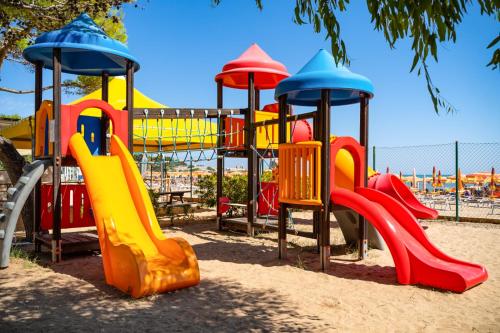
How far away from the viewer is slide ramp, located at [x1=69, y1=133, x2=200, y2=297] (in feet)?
17.0

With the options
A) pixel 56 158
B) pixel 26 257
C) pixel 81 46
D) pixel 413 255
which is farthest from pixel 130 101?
pixel 413 255

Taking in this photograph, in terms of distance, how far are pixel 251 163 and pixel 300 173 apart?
3.37 metres

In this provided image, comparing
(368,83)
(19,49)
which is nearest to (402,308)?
(368,83)

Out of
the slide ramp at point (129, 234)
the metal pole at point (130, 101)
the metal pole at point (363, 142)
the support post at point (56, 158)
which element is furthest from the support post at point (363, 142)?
the support post at point (56, 158)

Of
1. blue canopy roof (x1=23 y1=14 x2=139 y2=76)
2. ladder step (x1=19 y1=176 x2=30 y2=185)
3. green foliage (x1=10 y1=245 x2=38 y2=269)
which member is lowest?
green foliage (x1=10 y1=245 x2=38 y2=269)

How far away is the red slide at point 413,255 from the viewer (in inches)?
217

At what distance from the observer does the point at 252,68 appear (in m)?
10.6

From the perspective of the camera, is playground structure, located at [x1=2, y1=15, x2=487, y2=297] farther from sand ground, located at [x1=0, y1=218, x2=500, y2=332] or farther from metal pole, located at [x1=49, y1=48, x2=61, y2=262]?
sand ground, located at [x1=0, y1=218, x2=500, y2=332]

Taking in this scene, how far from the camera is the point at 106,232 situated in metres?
5.62

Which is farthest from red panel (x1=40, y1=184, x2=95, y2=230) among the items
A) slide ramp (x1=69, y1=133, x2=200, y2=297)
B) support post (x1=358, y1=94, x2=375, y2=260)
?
support post (x1=358, y1=94, x2=375, y2=260)

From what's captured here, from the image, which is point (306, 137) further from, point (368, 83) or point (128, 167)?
point (128, 167)

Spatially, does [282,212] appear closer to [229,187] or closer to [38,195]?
[38,195]

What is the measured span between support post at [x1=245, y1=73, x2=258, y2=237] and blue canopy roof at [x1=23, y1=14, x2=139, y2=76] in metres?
3.23

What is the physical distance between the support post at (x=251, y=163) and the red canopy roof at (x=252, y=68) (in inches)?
18.8
